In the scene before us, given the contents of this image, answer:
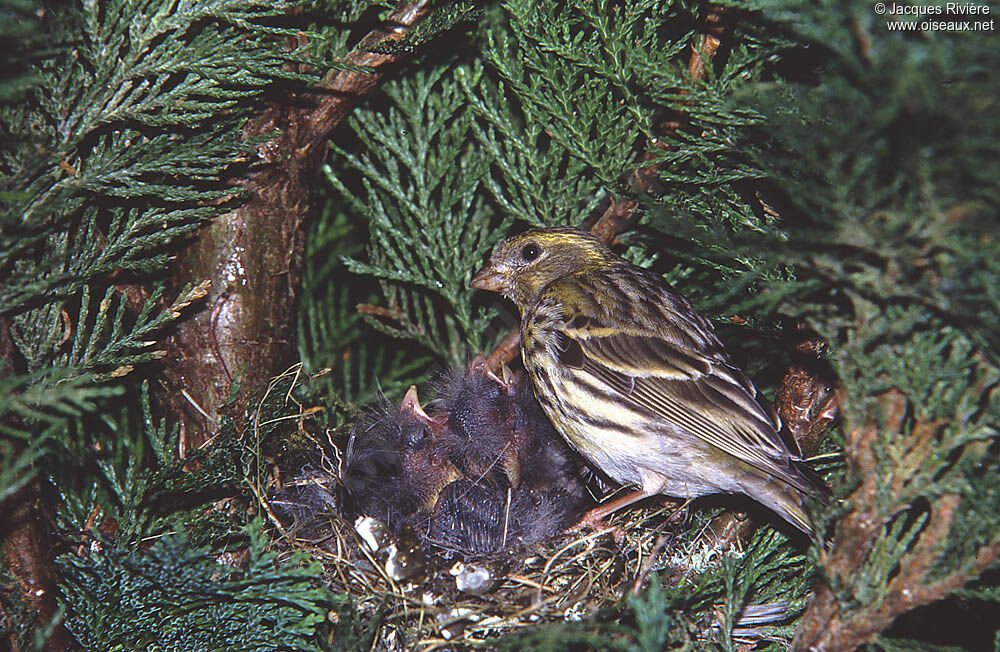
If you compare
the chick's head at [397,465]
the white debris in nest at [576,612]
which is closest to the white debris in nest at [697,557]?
the white debris in nest at [576,612]

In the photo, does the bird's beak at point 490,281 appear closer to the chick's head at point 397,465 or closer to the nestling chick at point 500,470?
the nestling chick at point 500,470

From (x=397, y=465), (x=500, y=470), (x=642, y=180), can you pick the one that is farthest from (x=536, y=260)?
(x=397, y=465)

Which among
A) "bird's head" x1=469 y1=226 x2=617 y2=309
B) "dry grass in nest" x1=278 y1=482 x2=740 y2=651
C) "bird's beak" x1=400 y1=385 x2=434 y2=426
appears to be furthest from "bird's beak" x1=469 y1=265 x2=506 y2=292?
"dry grass in nest" x1=278 y1=482 x2=740 y2=651

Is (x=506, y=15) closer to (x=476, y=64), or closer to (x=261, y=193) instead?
(x=476, y=64)

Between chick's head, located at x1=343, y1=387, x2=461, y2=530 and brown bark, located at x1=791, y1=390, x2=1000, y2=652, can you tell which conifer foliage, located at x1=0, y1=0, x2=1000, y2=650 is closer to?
brown bark, located at x1=791, y1=390, x2=1000, y2=652

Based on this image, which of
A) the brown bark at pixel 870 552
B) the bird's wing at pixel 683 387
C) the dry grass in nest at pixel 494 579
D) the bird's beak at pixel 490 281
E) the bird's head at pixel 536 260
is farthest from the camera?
the bird's beak at pixel 490 281

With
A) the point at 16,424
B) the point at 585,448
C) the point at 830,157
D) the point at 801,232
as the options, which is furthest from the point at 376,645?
the point at 830,157

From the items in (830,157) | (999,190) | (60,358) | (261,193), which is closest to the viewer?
(999,190)

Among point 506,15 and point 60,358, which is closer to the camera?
point 60,358
